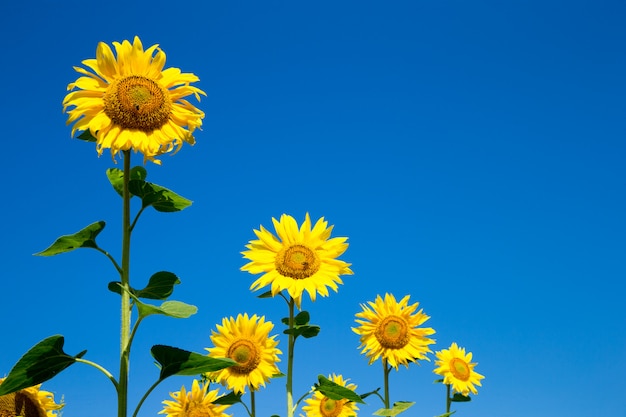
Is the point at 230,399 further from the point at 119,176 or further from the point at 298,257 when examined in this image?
the point at 119,176

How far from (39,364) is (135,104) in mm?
1929

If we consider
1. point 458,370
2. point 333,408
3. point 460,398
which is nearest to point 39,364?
Answer: point 333,408

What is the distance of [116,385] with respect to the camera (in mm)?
4059

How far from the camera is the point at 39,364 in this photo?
163 inches

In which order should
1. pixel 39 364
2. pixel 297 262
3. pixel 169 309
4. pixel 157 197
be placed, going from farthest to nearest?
1. pixel 297 262
2. pixel 157 197
3. pixel 39 364
4. pixel 169 309

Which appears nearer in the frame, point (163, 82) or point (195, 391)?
point (163, 82)

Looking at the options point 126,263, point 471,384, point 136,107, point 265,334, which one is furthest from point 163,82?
point 471,384

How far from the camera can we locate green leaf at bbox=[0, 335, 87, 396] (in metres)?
4.03

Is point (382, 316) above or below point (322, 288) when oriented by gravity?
above

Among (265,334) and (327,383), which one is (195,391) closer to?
(265,334)

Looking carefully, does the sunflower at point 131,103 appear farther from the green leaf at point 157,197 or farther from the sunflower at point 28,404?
the sunflower at point 28,404

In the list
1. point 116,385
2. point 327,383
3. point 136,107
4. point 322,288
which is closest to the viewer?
point 116,385

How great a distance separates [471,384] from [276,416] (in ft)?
16.4

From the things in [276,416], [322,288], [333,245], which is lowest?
[276,416]
